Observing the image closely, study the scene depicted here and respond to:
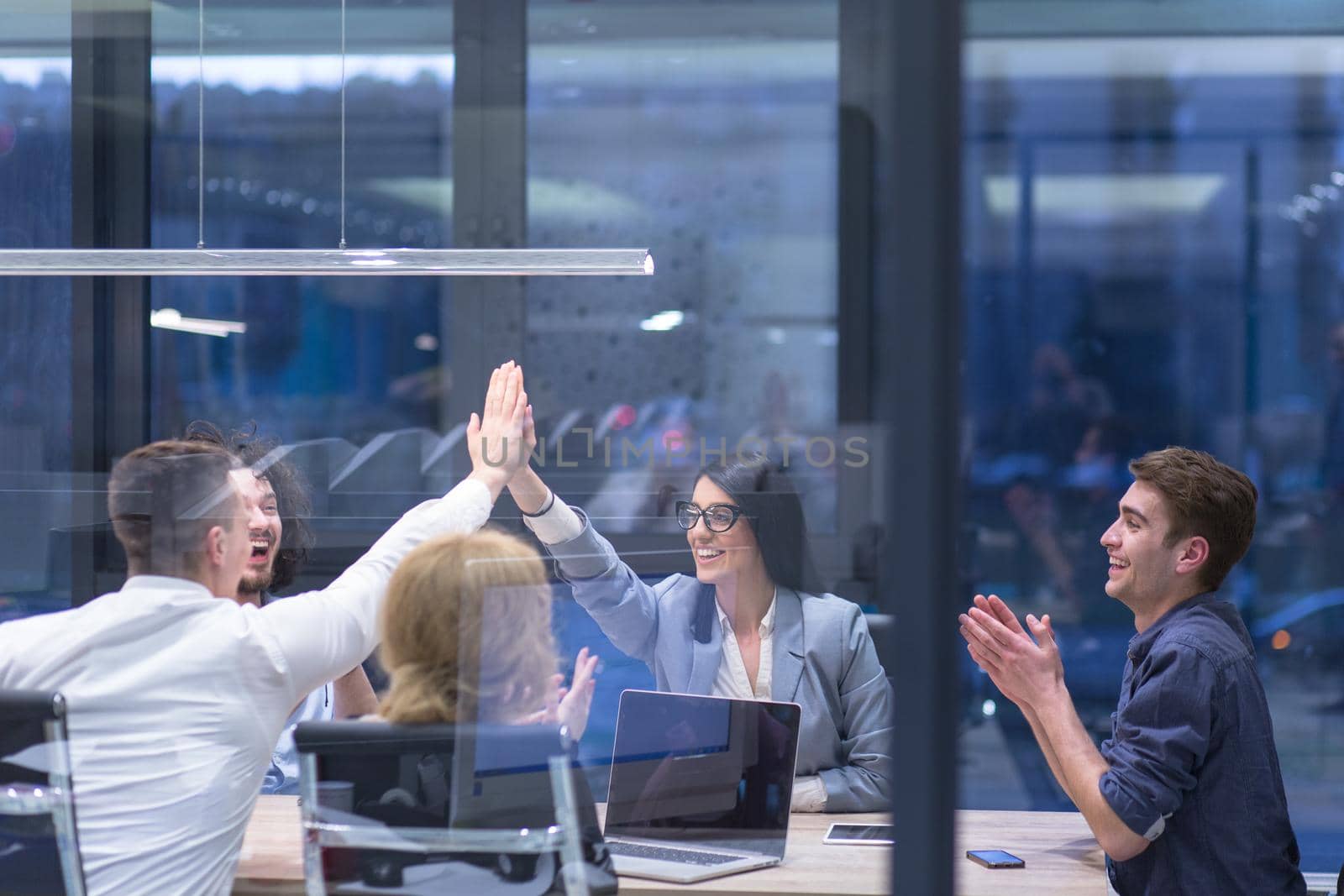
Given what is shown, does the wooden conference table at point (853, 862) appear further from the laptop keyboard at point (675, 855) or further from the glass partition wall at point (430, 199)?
the glass partition wall at point (430, 199)

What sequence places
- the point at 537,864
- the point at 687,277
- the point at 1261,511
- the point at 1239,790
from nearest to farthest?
the point at 537,864
the point at 1239,790
the point at 687,277
the point at 1261,511

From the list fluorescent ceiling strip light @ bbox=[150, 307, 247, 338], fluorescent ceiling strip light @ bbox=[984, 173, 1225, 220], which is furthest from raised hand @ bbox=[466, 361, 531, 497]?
fluorescent ceiling strip light @ bbox=[984, 173, 1225, 220]

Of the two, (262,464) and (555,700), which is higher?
(262,464)

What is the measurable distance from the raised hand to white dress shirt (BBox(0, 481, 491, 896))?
0.42m

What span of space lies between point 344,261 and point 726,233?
2.40 metres

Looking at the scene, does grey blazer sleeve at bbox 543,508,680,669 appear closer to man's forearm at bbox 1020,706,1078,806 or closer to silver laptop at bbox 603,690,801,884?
silver laptop at bbox 603,690,801,884

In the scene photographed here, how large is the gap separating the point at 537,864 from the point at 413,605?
410 millimetres

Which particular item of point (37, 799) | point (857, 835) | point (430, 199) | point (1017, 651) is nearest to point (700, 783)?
point (857, 835)

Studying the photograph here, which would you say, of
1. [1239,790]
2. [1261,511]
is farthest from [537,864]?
[1261,511]

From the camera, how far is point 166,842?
1.88 m

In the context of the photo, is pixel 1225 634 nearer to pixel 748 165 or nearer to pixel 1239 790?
pixel 1239 790

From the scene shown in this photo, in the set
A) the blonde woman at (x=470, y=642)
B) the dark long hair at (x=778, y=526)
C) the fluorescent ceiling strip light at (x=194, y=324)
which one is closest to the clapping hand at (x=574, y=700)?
the blonde woman at (x=470, y=642)

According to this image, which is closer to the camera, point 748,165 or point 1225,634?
point 1225,634

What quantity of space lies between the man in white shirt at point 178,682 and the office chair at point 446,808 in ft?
0.45
